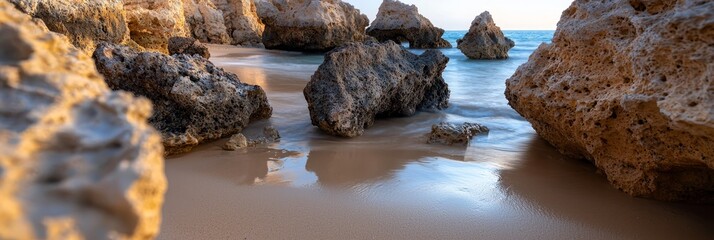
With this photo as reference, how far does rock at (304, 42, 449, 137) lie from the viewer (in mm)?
4301

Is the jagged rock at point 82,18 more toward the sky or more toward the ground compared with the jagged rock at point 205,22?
more toward the sky

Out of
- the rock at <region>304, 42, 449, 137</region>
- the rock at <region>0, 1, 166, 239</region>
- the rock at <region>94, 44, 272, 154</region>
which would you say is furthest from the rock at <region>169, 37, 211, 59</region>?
the rock at <region>0, 1, 166, 239</region>

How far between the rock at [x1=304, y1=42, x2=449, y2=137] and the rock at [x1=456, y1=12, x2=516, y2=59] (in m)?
12.9

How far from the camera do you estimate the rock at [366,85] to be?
14.1 feet

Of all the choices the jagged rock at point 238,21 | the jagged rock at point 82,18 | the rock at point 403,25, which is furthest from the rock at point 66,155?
the rock at point 403,25

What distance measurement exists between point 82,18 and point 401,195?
4112 mm

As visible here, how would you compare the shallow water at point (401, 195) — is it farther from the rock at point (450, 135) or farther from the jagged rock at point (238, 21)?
the jagged rock at point (238, 21)

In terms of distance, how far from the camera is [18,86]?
842mm

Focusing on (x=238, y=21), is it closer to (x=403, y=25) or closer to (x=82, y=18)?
(x=403, y=25)

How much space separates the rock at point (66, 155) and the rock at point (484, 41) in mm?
18119

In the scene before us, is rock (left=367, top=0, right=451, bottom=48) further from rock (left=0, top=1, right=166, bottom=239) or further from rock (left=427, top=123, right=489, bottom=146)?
rock (left=0, top=1, right=166, bottom=239)

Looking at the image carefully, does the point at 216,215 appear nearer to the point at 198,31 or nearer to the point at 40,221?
the point at 40,221

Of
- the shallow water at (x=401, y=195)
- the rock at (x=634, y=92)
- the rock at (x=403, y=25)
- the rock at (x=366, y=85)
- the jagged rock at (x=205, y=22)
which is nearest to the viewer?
the rock at (x=634, y=92)

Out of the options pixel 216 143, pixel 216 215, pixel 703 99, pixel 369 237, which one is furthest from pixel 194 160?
pixel 703 99
